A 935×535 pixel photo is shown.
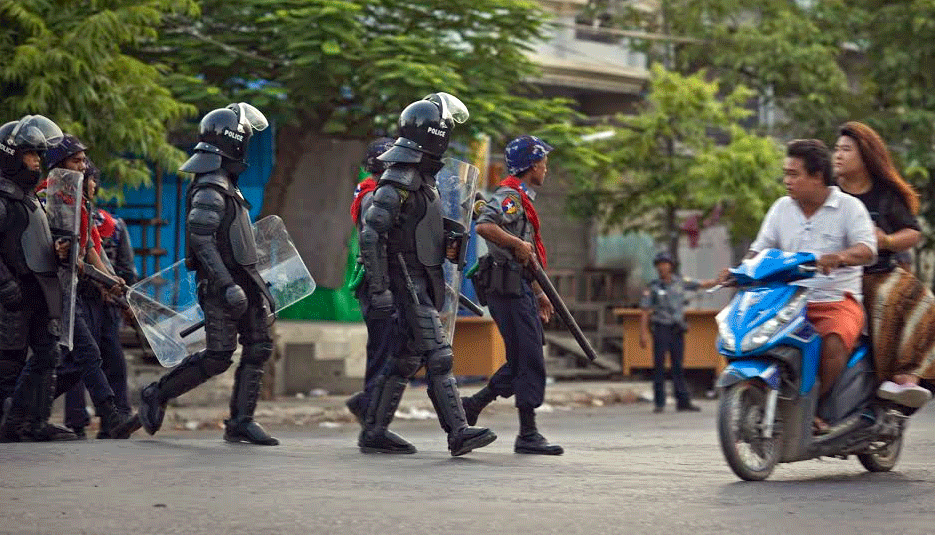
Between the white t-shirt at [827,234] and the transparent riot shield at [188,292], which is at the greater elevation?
the white t-shirt at [827,234]

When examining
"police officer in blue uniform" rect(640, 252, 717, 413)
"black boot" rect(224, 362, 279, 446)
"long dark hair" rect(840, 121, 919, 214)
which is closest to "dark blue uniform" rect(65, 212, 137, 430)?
"black boot" rect(224, 362, 279, 446)

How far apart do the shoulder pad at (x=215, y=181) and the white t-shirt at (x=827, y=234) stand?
3.00m

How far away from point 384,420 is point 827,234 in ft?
8.85

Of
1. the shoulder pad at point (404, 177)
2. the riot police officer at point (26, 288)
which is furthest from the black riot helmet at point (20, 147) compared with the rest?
→ the shoulder pad at point (404, 177)

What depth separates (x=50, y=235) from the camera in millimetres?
10352

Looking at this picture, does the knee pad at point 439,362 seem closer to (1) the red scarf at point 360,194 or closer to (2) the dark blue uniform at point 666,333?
(1) the red scarf at point 360,194

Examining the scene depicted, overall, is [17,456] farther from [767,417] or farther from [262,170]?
[262,170]

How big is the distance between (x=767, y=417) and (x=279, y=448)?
305 centimetres

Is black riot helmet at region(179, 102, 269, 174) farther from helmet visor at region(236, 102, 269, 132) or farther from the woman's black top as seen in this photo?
the woman's black top

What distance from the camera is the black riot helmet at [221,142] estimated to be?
989 centimetres

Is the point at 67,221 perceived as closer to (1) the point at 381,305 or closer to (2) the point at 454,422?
(1) the point at 381,305

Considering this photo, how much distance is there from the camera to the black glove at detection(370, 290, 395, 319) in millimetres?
9227

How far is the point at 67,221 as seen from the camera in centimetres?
1044

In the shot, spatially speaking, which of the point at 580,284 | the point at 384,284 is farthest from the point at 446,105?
the point at 580,284
